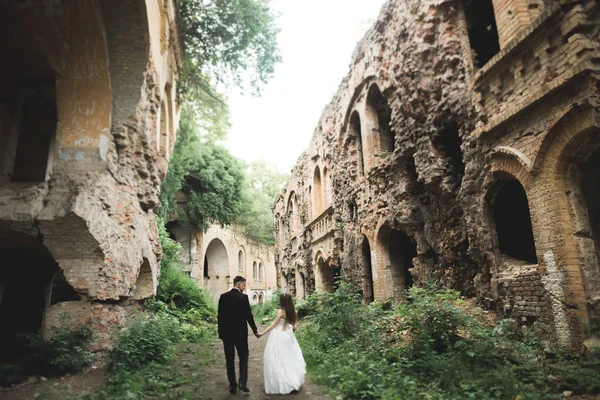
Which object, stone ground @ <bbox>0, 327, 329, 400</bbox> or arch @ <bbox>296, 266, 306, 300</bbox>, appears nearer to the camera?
stone ground @ <bbox>0, 327, 329, 400</bbox>

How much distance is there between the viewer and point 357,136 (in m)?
14.6

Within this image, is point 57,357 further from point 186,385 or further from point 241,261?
point 241,261

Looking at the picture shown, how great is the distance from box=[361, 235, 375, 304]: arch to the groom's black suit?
798 cm

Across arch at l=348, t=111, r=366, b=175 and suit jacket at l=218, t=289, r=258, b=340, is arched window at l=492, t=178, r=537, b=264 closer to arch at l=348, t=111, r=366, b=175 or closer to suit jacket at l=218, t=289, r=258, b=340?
suit jacket at l=218, t=289, r=258, b=340

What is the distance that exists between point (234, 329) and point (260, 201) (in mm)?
33043

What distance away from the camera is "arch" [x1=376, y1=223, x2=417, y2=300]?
11531mm

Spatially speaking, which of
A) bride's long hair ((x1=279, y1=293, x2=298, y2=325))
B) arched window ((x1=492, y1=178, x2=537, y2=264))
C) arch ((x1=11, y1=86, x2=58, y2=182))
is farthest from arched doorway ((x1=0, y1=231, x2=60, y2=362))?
arched window ((x1=492, y1=178, x2=537, y2=264))

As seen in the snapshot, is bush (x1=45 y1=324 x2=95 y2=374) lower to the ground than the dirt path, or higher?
higher

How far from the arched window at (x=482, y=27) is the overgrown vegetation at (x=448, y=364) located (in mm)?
5515

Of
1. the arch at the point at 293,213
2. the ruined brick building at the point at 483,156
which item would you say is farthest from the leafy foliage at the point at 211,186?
the ruined brick building at the point at 483,156

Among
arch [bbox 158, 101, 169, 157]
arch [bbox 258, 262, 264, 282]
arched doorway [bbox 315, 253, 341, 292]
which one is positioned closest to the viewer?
arch [bbox 158, 101, 169, 157]

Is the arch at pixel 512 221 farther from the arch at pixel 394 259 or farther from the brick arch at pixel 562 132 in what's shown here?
the arch at pixel 394 259

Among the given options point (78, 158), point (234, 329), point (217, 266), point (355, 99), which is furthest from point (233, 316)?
point (217, 266)

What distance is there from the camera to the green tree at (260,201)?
32.4 m
